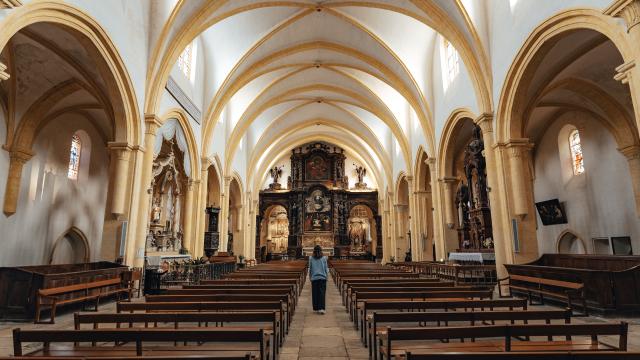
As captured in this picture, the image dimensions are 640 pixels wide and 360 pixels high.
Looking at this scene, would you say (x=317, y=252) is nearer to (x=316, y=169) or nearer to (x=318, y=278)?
(x=318, y=278)

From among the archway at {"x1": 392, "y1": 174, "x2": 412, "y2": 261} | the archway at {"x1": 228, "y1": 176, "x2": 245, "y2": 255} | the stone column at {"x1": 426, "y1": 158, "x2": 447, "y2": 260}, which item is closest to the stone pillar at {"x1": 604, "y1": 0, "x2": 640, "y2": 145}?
the stone column at {"x1": 426, "y1": 158, "x2": 447, "y2": 260}

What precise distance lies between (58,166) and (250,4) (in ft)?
30.8

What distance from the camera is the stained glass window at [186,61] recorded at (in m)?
15.2

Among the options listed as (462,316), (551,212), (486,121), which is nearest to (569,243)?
(551,212)

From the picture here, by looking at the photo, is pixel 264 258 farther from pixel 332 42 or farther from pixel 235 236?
pixel 332 42

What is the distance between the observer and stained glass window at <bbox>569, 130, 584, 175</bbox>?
16094 millimetres

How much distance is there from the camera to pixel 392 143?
91.1 ft

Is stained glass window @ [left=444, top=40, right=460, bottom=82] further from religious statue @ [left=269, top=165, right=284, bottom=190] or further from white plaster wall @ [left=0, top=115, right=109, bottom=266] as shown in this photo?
religious statue @ [left=269, top=165, right=284, bottom=190]

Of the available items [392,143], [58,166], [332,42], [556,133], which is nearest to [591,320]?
[556,133]

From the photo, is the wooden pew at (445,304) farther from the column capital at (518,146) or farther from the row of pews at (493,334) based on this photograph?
the column capital at (518,146)

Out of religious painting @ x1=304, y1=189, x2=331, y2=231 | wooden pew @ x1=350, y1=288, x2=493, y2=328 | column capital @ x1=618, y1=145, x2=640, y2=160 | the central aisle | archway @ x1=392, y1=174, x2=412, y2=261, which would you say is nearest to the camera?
the central aisle

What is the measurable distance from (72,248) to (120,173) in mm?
7235

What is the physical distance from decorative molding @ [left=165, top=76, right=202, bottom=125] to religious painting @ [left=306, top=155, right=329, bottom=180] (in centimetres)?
1921

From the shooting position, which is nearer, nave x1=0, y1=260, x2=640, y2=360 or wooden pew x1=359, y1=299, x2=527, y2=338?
nave x1=0, y1=260, x2=640, y2=360
